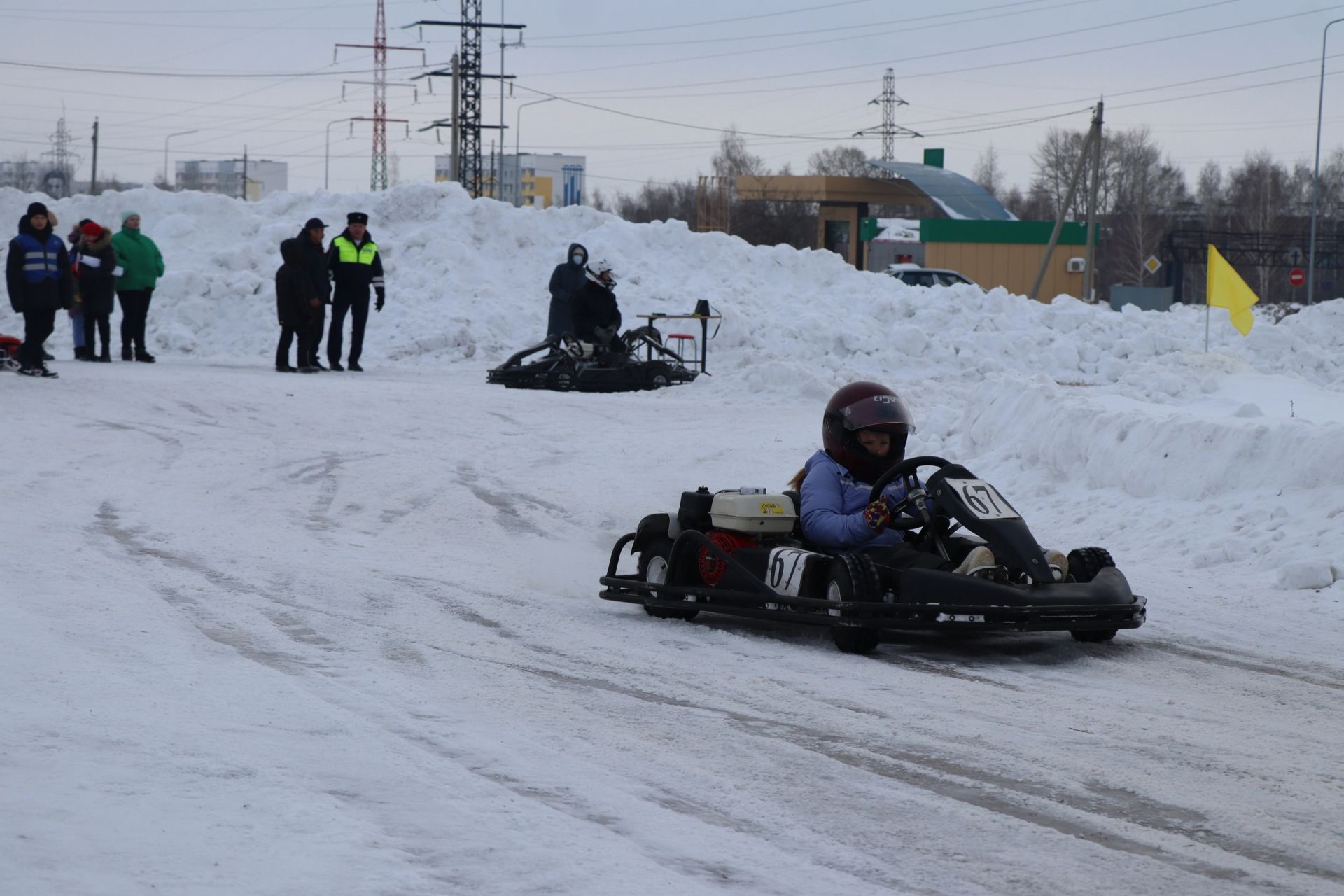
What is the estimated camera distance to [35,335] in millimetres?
16547

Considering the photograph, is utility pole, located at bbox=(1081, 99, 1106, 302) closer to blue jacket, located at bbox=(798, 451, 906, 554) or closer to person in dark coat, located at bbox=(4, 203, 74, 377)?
person in dark coat, located at bbox=(4, 203, 74, 377)

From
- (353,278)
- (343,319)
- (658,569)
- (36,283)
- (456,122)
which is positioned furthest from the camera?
(456,122)

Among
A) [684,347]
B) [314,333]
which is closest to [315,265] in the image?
[314,333]

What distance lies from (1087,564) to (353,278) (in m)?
15.1

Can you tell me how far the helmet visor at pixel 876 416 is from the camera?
23.2ft

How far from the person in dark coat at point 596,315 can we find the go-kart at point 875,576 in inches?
460

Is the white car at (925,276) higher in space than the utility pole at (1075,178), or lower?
lower

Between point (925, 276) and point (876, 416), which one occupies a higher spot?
point (925, 276)

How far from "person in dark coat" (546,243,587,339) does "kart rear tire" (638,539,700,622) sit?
12479 mm

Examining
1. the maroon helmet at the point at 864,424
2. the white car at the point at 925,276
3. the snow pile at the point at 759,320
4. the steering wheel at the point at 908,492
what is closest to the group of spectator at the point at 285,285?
the snow pile at the point at 759,320

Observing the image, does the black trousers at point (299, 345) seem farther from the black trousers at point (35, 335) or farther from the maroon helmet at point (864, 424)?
the maroon helmet at point (864, 424)

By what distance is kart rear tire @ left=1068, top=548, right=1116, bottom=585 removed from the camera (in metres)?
6.45

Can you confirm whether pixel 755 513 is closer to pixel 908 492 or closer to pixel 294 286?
pixel 908 492

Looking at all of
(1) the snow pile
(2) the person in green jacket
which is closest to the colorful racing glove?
(1) the snow pile
